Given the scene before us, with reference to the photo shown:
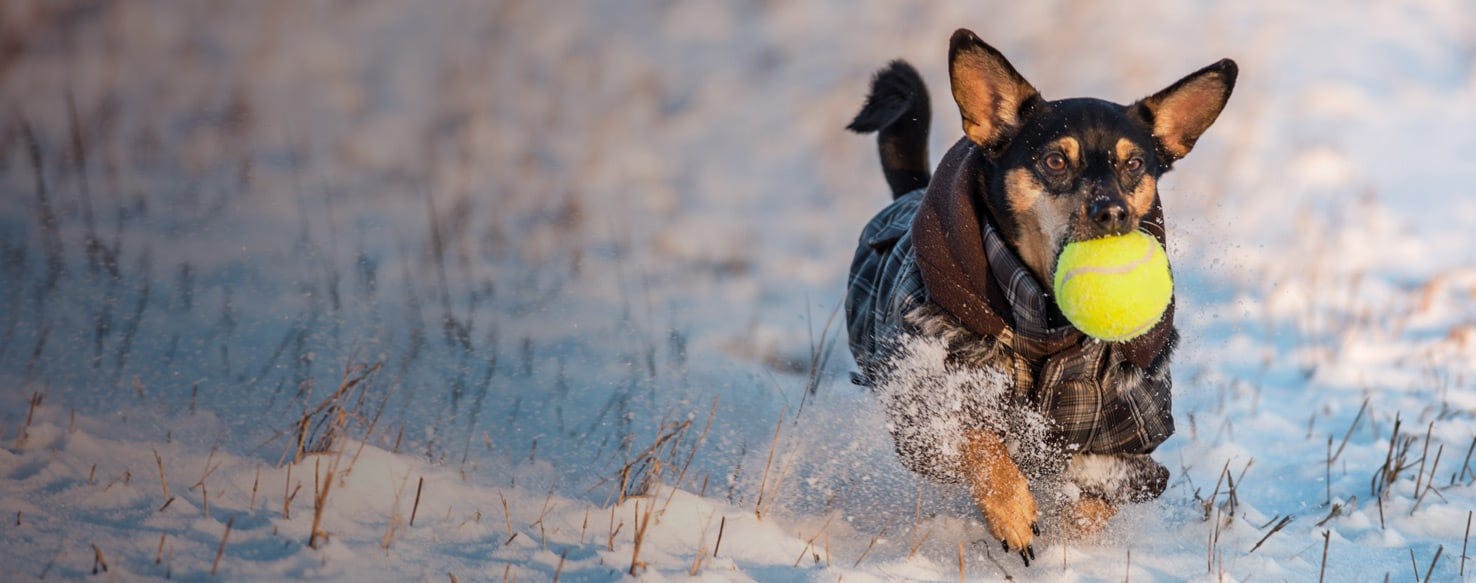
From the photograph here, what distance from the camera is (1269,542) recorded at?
3031 mm

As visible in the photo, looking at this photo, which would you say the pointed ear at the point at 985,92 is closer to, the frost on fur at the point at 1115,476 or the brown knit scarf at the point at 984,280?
the brown knit scarf at the point at 984,280

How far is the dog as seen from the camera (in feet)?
9.61

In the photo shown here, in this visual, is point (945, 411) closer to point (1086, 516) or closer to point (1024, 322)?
point (1024, 322)

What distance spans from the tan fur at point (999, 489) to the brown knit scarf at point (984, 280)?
265 mm

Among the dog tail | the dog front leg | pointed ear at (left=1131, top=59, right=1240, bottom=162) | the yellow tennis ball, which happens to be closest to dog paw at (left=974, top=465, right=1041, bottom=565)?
the dog front leg

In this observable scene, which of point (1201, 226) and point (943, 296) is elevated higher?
point (1201, 226)

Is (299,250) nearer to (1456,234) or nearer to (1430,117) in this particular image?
(1456,234)

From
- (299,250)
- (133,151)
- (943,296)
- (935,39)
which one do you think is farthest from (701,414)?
(935,39)

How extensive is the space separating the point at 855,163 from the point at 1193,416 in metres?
4.45

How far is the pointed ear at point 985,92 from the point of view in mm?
3061

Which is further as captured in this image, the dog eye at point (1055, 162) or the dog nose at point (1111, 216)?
the dog eye at point (1055, 162)

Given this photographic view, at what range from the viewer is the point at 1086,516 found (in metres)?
3.07

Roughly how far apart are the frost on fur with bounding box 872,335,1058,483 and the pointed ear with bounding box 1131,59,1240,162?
84 centimetres

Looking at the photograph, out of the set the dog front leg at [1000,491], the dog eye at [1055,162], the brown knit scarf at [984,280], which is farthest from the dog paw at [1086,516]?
the dog eye at [1055,162]
